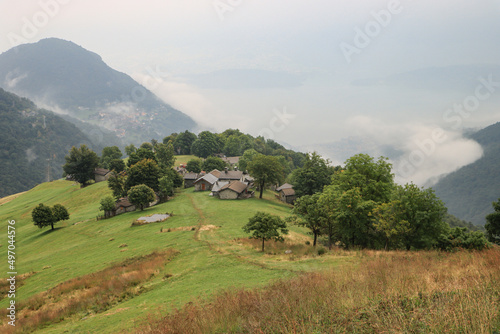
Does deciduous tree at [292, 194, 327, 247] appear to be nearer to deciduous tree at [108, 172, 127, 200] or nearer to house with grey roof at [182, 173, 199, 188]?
deciduous tree at [108, 172, 127, 200]

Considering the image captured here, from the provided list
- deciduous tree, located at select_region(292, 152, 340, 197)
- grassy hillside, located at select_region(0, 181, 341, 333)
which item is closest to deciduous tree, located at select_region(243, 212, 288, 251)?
grassy hillside, located at select_region(0, 181, 341, 333)

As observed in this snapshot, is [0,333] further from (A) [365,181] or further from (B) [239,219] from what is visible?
(A) [365,181]

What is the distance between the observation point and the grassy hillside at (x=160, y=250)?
1775 centimetres

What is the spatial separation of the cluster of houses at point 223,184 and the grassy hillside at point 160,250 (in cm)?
632

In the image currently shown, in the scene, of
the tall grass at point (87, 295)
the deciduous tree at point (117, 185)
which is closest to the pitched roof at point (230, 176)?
the deciduous tree at point (117, 185)

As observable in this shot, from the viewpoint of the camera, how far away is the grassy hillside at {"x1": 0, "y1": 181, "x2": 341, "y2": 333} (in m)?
17.7

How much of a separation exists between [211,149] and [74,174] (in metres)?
67.0

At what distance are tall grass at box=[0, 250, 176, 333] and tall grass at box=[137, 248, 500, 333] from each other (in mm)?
13223

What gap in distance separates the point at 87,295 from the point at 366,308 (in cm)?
2228

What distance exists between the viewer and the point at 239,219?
48188 millimetres

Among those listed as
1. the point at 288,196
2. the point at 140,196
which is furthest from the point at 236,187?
the point at 140,196

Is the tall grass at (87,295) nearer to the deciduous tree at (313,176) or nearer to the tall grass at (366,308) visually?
the tall grass at (366,308)

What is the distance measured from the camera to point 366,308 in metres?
7.81

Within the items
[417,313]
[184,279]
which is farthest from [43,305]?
[417,313]
